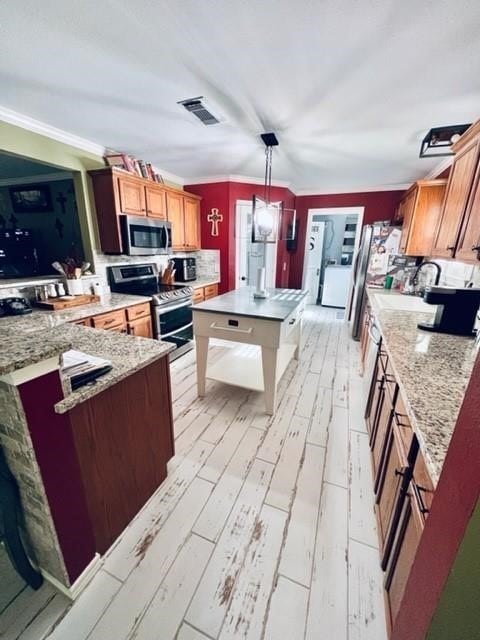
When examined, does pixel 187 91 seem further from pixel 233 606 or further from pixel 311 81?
pixel 233 606

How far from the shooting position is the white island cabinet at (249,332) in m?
2.17

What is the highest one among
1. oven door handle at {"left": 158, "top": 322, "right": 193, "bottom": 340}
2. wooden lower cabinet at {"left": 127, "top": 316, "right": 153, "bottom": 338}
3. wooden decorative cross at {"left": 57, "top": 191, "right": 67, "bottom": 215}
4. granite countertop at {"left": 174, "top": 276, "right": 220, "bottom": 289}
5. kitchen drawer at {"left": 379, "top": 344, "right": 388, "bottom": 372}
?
wooden decorative cross at {"left": 57, "top": 191, "right": 67, "bottom": 215}

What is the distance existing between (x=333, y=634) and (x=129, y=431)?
3.92ft

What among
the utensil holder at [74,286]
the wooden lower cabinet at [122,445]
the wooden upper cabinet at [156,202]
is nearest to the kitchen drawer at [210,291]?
the wooden upper cabinet at [156,202]

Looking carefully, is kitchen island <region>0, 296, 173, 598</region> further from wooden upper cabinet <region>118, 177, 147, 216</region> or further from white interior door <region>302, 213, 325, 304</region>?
white interior door <region>302, 213, 325, 304</region>

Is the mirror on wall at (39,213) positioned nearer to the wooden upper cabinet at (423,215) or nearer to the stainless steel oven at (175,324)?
the stainless steel oven at (175,324)

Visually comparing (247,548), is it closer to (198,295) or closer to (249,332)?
(249,332)

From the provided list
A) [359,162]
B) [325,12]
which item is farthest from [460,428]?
[359,162]

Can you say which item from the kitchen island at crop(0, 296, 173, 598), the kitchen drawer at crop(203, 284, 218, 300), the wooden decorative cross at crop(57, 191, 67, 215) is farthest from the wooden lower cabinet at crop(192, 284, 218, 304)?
the kitchen island at crop(0, 296, 173, 598)

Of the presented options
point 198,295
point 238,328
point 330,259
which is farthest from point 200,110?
point 330,259

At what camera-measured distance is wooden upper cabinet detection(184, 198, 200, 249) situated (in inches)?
160

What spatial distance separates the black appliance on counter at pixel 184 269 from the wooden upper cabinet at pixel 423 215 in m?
3.02

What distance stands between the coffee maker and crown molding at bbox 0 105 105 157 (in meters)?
3.40

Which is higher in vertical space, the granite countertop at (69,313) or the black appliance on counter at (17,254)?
the black appliance on counter at (17,254)
